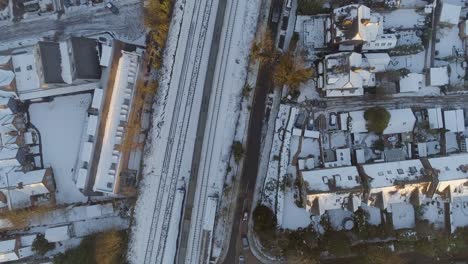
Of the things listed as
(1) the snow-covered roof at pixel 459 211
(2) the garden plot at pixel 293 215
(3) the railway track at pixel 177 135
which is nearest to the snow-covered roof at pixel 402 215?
(1) the snow-covered roof at pixel 459 211

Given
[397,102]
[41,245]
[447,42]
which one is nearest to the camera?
[41,245]

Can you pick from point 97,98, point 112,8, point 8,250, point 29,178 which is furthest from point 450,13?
point 8,250

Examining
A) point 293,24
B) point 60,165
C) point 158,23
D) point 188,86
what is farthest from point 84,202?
point 293,24

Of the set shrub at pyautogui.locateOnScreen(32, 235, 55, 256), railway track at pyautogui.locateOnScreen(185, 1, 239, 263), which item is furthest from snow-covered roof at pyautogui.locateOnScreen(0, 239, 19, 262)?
railway track at pyautogui.locateOnScreen(185, 1, 239, 263)

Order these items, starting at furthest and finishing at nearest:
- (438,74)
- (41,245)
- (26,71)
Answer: (26,71) → (41,245) → (438,74)

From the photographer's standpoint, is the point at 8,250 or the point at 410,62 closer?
the point at 8,250

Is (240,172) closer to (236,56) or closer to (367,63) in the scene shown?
(236,56)

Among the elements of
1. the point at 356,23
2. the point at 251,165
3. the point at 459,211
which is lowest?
the point at 459,211

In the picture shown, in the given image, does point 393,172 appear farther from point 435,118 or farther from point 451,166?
point 435,118

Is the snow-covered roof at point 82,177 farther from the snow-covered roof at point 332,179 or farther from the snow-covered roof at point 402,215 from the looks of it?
the snow-covered roof at point 402,215
